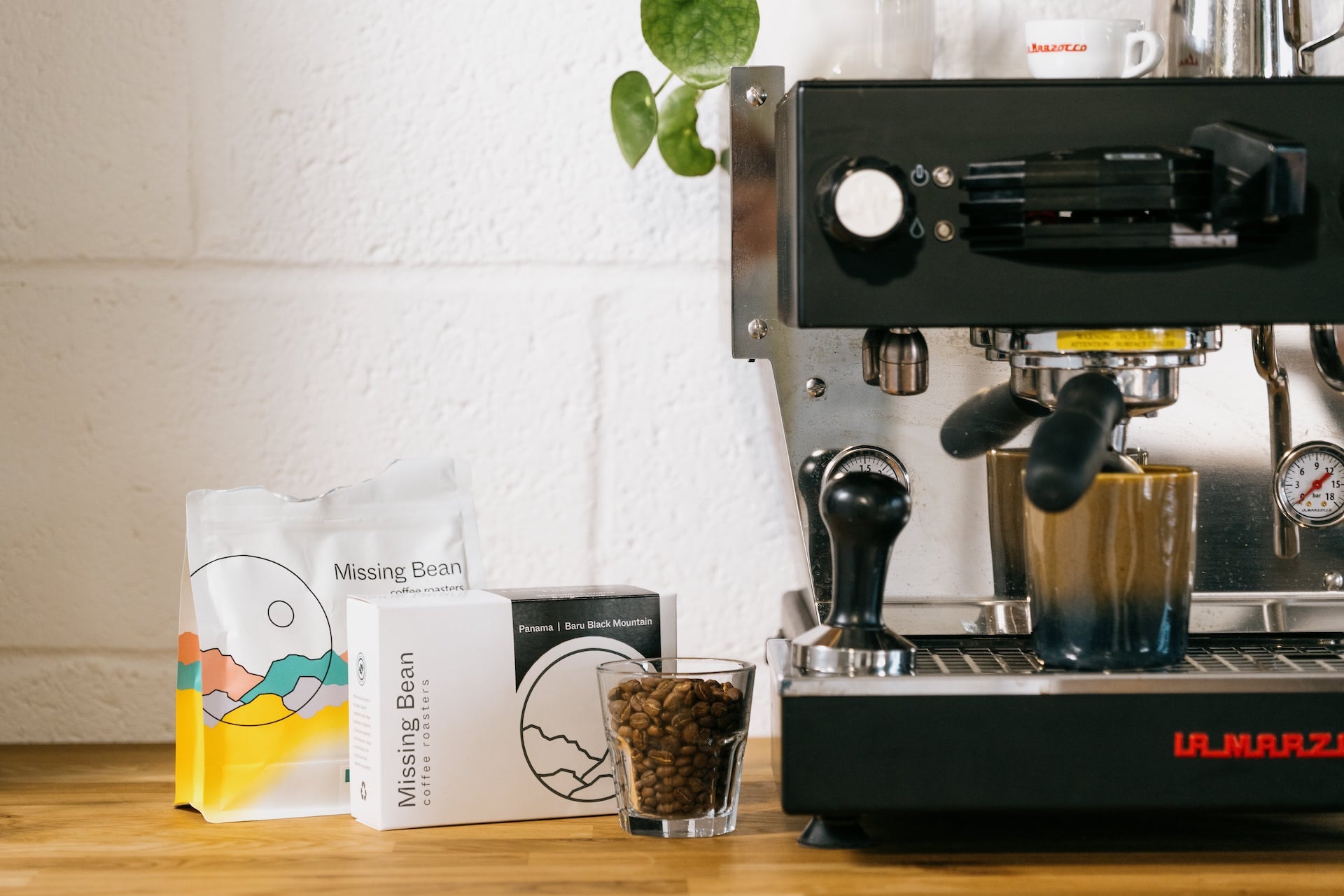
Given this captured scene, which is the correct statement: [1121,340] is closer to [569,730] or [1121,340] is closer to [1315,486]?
[1315,486]

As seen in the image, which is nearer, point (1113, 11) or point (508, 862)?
point (508, 862)

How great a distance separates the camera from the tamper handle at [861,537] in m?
0.61

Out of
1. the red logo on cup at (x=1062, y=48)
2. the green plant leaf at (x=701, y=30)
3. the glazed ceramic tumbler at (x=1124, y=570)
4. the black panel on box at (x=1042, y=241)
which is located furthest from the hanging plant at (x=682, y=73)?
the glazed ceramic tumbler at (x=1124, y=570)

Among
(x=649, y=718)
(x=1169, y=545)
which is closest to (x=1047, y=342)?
(x=1169, y=545)

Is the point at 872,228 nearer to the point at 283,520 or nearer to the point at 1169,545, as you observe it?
the point at 1169,545

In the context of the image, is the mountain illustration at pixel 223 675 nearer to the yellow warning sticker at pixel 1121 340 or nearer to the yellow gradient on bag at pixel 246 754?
the yellow gradient on bag at pixel 246 754

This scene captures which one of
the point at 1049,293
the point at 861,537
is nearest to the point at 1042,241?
the point at 1049,293

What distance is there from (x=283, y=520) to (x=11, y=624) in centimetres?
31

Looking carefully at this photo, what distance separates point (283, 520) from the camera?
766 mm

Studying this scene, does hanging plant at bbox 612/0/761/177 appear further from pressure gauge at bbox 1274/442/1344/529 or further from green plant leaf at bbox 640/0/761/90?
pressure gauge at bbox 1274/442/1344/529

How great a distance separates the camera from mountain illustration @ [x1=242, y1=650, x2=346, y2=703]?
74cm

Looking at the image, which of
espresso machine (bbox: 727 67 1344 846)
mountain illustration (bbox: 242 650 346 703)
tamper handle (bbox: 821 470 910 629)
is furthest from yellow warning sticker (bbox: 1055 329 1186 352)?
mountain illustration (bbox: 242 650 346 703)

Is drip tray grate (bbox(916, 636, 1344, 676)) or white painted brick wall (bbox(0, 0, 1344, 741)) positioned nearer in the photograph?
drip tray grate (bbox(916, 636, 1344, 676))

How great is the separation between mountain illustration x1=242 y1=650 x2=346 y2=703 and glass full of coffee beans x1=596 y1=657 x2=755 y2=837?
17 centimetres
